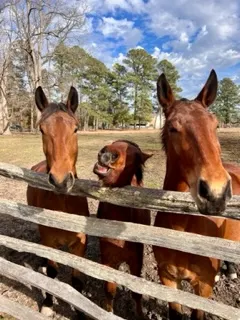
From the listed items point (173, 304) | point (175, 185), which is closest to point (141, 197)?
point (175, 185)

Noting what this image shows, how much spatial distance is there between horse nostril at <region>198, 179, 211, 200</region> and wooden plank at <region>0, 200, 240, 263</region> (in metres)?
0.58

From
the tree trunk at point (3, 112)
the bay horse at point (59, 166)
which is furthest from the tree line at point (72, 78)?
the bay horse at point (59, 166)

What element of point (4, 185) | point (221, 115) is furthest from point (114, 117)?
point (4, 185)

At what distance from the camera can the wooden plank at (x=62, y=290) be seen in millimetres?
2598

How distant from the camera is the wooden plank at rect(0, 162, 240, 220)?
6.85 feet

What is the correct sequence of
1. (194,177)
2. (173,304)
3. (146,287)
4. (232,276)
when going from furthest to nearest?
(232,276)
(173,304)
(146,287)
(194,177)

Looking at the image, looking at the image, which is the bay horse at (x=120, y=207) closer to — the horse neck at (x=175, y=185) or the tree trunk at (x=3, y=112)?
the horse neck at (x=175, y=185)

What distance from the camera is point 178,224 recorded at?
237cm

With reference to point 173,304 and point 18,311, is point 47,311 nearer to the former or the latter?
point 18,311

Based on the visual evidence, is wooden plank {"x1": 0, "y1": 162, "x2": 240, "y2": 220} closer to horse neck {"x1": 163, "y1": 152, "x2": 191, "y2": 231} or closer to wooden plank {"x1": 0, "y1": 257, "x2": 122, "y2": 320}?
horse neck {"x1": 163, "y1": 152, "x2": 191, "y2": 231}

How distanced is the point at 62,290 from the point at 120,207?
98cm

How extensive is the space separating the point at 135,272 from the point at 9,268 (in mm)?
1381

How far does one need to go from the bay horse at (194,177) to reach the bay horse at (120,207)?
39 cm

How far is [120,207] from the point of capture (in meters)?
2.87
